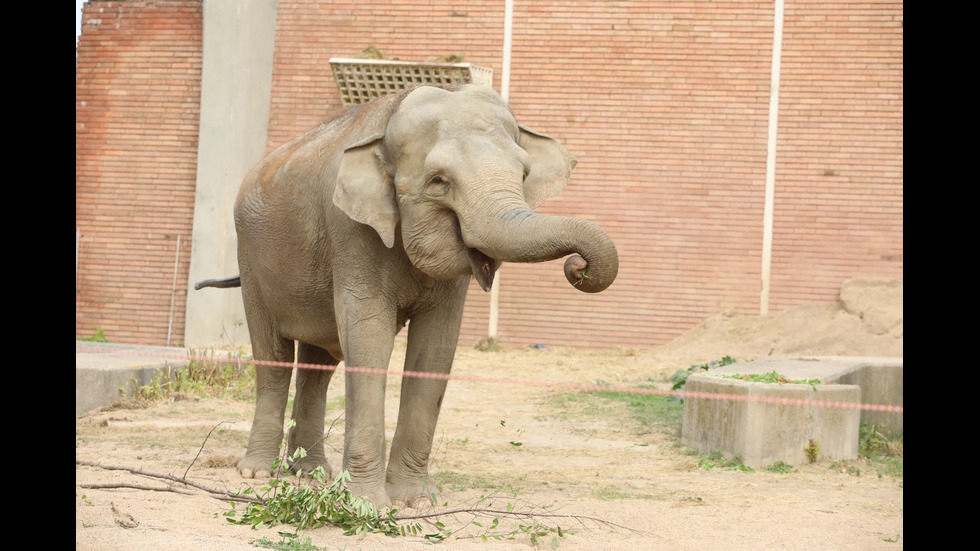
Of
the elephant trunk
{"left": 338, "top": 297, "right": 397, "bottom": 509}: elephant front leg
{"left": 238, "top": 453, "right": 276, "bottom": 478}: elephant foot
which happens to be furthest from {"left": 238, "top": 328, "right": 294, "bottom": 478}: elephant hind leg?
the elephant trunk

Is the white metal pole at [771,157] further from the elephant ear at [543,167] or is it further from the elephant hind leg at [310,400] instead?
the elephant ear at [543,167]

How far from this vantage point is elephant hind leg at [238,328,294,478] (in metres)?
6.89

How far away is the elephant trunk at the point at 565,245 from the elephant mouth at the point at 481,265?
1.10ft

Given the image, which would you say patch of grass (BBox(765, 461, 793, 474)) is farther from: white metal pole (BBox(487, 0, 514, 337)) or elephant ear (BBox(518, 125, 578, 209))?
white metal pole (BBox(487, 0, 514, 337))

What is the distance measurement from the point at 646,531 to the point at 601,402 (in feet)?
18.1

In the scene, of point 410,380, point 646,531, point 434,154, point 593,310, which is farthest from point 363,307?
point 593,310

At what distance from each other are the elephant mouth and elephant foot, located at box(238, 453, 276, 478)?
2.32 metres

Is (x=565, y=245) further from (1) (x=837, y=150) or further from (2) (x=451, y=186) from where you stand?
(1) (x=837, y=150)

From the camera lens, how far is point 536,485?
22.5ft

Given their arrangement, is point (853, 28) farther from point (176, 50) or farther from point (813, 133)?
point (176, 50)

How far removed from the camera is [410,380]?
5996mm

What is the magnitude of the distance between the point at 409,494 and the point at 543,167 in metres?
2.01

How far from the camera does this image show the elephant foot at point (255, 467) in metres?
6.80

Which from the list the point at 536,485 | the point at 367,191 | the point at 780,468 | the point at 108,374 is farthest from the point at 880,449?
the point at 108,374
